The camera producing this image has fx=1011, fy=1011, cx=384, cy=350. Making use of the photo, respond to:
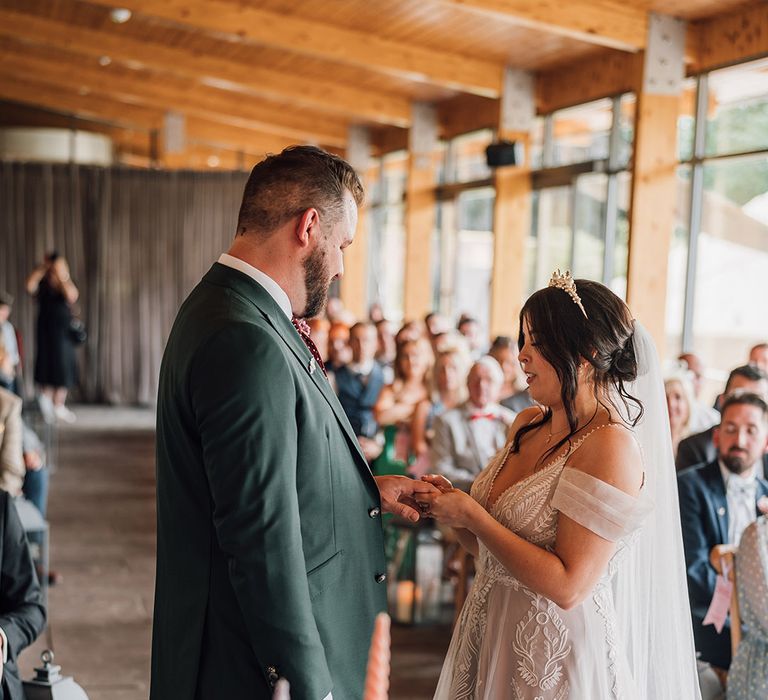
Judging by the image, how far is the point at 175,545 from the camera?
68.0 inches

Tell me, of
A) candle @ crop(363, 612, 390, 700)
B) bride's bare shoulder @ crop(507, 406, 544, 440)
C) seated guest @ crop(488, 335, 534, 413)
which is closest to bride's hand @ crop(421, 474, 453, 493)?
bride's bare shoulder @ crop(507, 406, 544, 440)

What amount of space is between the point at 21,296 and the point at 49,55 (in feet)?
9.91

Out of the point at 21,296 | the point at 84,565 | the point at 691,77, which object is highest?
the point at 691,77

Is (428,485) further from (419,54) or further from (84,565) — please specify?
(419,54)

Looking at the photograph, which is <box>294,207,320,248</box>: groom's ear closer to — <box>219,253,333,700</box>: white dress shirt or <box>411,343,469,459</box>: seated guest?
<box>219,253,333,700</box>: white dress shirt

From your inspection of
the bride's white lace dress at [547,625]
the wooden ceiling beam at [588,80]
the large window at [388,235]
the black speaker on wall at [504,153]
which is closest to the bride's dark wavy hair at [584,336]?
the bride's white lace dress at [547,625]

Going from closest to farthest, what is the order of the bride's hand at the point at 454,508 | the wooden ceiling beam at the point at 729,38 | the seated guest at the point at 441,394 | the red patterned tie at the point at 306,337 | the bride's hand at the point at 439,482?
the red patterned tie at the point at 306,337 < the bride's hand at the point at 454,508 < the bride's hand at the point at 439,482 < the seated guest at the point at 441,394 < the wooden ceiling beam at the point at 729,38

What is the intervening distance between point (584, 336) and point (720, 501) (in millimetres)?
2085

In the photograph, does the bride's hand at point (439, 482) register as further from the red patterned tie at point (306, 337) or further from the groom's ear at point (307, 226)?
the groom's ear at point (307, 226)

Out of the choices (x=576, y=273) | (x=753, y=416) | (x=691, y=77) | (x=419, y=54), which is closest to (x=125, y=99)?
(x=419, y=54)

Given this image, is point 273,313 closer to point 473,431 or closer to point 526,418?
point 526,418


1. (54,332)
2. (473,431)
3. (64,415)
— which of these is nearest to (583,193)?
(473,431)

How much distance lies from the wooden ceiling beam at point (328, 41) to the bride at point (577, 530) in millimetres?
6910

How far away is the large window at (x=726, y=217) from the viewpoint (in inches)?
269
